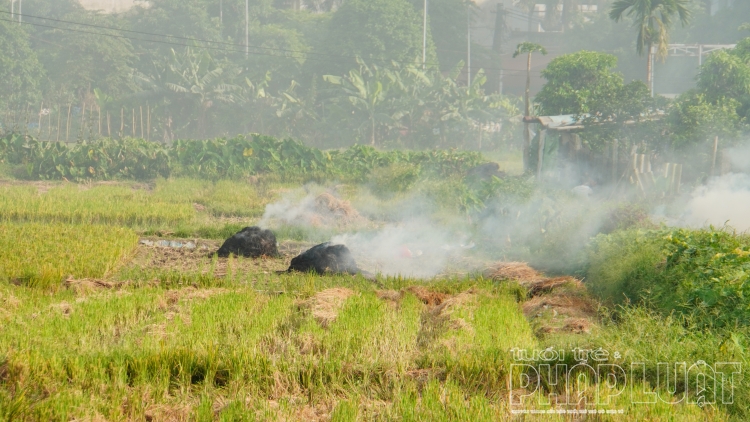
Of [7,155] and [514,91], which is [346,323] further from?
[514,91]

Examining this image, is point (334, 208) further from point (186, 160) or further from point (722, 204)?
point (186, 160)

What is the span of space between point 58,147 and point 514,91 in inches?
1077

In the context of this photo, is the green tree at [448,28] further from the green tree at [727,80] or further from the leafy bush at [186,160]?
the green tree at [727,80]

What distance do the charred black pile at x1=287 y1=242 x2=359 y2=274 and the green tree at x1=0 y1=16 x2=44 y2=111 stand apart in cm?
2692

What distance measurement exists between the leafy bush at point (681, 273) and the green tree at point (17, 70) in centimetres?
3015

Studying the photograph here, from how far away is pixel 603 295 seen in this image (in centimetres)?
918

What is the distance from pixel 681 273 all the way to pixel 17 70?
1292 inches

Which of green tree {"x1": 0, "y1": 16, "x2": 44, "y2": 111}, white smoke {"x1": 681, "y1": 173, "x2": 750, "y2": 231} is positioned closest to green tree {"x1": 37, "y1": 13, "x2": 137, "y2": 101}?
green tree {"x1": 0, "y1": 16, "x2": 44, "y2": 111}

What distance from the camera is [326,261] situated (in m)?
11.0

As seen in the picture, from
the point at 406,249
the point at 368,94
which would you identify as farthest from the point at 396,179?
the point at 368,94

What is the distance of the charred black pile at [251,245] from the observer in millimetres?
12258

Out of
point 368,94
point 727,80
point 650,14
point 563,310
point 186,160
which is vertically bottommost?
point 563,310

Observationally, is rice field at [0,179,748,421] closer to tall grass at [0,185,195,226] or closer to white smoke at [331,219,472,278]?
white smoke at [331,219,472,278]

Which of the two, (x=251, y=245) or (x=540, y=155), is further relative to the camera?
(x=540, y=155)
